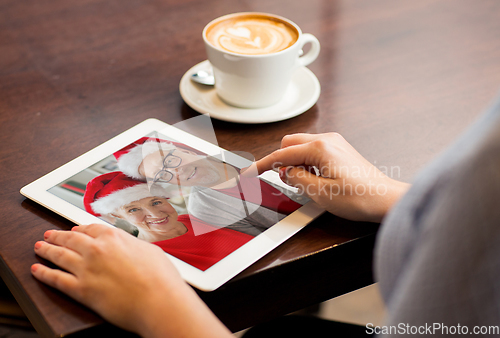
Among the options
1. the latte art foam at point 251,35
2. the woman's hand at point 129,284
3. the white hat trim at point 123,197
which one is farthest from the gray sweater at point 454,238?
the latte art foam at point 251,35

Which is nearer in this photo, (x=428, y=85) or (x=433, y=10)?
(x=428, y=85)

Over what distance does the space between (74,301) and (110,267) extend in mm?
54

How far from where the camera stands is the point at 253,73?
631 mm

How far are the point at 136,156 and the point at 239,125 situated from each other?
17 centimetres

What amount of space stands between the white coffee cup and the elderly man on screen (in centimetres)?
13

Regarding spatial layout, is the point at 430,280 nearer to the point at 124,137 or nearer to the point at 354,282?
the point at 354,282

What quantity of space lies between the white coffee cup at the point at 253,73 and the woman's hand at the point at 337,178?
15 cm

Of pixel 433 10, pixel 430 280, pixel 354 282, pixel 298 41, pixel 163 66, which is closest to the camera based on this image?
pixel 430 280

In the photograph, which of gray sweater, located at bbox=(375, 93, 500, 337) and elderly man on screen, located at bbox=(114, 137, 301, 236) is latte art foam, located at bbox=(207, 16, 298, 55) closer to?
elderly man on screen, located at bbox=(114, 137, 301, 236)

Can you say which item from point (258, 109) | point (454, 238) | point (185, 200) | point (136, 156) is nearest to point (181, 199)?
point (185, 200)

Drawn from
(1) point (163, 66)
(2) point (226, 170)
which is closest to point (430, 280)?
(2) point (226, 170)

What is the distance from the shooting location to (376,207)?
Answer: 48 cm

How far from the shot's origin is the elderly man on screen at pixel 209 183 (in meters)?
0.50

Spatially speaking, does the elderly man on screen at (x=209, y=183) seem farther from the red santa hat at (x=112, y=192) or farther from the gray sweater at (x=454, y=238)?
the gray sweater at (x=454, y=238)
